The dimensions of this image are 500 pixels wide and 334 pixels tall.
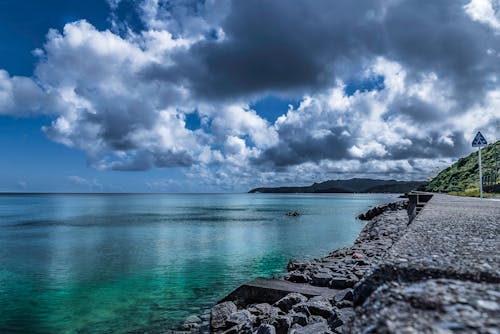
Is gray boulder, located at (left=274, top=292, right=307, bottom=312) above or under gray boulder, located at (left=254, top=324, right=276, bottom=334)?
under

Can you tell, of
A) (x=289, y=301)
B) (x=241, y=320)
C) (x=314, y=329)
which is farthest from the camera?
(x=289, y=301)

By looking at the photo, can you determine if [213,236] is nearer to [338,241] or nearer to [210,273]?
[338,241]

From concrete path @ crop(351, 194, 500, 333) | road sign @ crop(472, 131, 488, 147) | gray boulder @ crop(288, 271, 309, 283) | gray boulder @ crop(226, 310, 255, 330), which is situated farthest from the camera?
road sign @ crop(472, 131, 488, 147)

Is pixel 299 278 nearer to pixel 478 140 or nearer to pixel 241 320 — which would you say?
pixel 241 320

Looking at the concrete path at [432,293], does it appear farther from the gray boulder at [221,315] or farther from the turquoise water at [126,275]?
the turquoise water at [126,275]

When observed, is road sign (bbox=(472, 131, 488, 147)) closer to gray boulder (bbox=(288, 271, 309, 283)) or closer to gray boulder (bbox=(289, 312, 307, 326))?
gray boulder (bbox=(288, 271, 309, 283))

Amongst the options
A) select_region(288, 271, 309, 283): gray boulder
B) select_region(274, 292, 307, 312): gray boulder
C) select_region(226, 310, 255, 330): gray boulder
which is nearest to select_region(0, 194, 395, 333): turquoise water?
select_region(226, 310, 255, 330): gray boulder

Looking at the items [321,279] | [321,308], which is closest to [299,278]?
[321,279]

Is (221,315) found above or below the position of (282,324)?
below

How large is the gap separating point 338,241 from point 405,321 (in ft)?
96.9

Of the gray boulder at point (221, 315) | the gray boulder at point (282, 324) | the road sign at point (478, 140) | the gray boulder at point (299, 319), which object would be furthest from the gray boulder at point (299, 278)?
the road sign at point (478, 140)

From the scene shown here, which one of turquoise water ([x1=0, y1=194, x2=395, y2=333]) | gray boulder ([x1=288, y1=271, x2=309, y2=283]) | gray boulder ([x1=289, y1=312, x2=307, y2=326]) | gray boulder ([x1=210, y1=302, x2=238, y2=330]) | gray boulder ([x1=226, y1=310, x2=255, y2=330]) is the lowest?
turquoise water ([x1=0, y1=194, x2=395, y2=333])

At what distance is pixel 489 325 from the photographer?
1.97 m

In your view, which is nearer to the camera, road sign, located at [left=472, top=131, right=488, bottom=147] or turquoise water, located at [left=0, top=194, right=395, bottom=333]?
turquoise water, located at [left=0, top=194, right=395, bottom=333]
